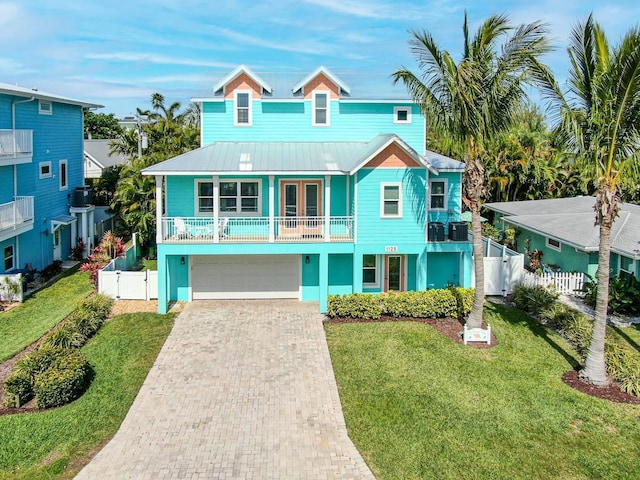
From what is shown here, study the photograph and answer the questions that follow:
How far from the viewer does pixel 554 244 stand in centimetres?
2667

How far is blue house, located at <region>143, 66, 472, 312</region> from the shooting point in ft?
73.0

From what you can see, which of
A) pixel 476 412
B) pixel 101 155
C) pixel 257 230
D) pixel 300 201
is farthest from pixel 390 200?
pixel 101 155

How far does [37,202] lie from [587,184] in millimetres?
31627

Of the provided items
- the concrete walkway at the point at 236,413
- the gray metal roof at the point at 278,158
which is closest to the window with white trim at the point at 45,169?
the gray metal roof at the point at 278,158

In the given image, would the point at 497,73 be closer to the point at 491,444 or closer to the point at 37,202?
the point at 491,444

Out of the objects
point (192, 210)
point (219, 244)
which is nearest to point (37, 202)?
point (192, 210)

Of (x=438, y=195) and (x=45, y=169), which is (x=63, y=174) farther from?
(x=438, y=195)

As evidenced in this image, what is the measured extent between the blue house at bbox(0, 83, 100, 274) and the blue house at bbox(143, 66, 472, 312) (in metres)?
7.00

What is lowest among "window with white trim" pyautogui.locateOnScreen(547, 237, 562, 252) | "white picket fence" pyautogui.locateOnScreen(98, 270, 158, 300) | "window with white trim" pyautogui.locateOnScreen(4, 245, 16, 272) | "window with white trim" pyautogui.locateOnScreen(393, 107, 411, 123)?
"white picket fence" pyautogui.locateOnScreen(98, 270, 158, 300)

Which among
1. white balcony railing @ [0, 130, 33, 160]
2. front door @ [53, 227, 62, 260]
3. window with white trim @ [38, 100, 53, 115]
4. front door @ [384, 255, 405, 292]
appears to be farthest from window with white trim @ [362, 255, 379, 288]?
window with white trim @ [38, 100, 53, 115]

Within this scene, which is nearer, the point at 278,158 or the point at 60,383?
the point at 60,383

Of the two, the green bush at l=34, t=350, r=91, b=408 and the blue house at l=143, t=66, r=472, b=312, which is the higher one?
the blue house at l=143, t=66, r=472, b=312

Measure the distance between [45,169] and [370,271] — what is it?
17.3m

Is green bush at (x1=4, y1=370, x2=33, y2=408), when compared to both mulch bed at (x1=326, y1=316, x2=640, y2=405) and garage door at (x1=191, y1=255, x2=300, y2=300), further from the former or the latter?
mulch bed at (x1=326, y1=316, x2=640, y2=405)
